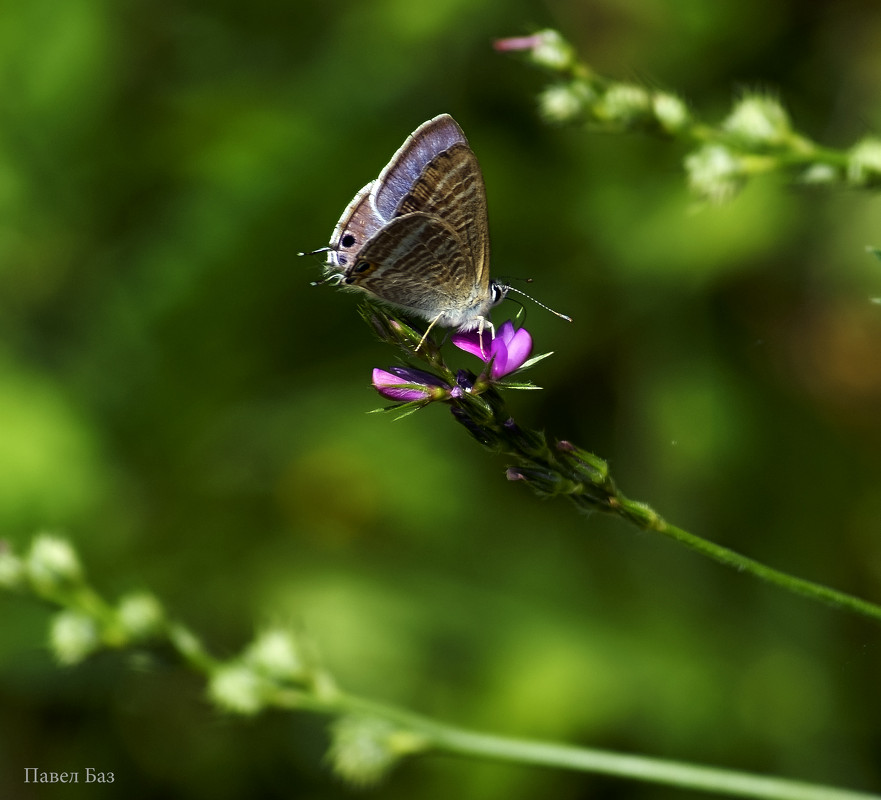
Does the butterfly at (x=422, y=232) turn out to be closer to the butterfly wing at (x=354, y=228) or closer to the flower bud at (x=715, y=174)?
the butterfly wing at (x=354, y=228)

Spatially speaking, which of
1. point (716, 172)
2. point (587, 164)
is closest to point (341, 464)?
point (587, 164)

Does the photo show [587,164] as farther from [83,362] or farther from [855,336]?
[83,362]

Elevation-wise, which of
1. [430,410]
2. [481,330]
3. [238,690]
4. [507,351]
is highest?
[430,410]

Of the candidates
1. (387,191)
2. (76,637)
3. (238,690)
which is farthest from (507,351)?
(76,637)

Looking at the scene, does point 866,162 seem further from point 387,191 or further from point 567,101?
point 387,191

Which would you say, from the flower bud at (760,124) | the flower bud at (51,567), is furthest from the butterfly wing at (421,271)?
the flower bud at (51,567)

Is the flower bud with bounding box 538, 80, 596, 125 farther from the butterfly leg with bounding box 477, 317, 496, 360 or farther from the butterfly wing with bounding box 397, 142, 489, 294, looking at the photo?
the butterfly leg with bounding box 477, 317, 496, 360
